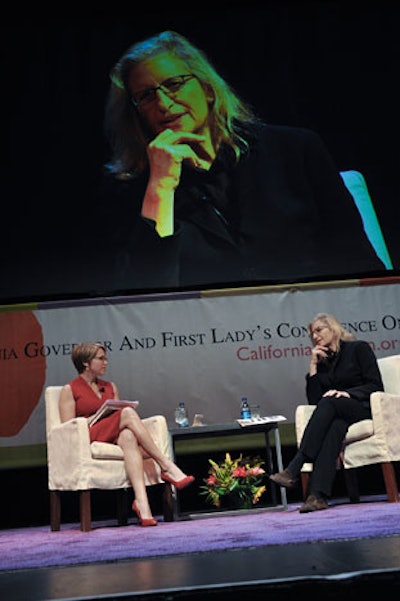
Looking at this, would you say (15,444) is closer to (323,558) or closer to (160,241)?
(160,241)

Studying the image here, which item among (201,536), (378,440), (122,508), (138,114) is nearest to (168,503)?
(122,508)

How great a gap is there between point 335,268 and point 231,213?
87 centimetres

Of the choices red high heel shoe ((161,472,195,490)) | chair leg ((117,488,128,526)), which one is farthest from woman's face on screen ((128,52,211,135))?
red high heel shoe ((161,472,195,490))

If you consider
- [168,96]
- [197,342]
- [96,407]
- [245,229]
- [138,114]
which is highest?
[168,96]

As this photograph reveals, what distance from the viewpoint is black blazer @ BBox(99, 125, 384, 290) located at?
5922mm

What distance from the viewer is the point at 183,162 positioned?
612 cm

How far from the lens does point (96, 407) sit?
4.57 meters

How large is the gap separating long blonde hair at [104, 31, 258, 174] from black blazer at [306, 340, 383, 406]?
2199 mm

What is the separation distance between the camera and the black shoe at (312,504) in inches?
152

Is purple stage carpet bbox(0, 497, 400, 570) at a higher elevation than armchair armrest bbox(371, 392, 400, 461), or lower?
lower

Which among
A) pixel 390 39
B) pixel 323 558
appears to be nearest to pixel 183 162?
pixel 390 39

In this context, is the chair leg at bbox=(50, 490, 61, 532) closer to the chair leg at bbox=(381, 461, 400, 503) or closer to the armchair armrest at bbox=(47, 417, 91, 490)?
the armchair armrest at bbox=(47, 417, 91, 490)

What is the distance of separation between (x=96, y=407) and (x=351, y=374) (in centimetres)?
144

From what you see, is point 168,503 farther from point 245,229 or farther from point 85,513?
point 245,229
